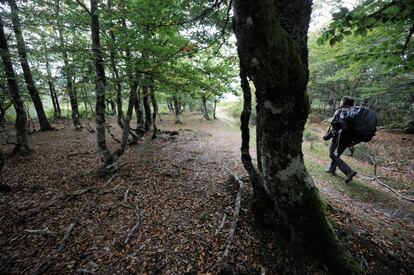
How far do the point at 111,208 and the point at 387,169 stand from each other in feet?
35.7

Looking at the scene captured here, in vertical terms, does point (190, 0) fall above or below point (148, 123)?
above

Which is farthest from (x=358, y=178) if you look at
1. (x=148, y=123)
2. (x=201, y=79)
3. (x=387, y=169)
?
(x=148, y=123)

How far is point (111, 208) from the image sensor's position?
14.5 ft

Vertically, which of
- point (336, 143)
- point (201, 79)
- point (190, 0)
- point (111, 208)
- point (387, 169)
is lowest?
point (387, 169)

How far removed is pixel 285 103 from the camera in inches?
89.3

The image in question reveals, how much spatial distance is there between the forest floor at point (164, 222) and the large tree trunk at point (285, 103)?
0.37 m

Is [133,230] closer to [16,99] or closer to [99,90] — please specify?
[99,90]

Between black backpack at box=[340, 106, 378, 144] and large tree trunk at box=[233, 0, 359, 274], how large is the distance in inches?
136

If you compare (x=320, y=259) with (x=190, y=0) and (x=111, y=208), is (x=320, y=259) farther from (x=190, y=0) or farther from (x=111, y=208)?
(x=190, y=0)

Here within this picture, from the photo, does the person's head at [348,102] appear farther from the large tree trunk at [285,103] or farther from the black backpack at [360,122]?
the large tree trunk at [285,103]

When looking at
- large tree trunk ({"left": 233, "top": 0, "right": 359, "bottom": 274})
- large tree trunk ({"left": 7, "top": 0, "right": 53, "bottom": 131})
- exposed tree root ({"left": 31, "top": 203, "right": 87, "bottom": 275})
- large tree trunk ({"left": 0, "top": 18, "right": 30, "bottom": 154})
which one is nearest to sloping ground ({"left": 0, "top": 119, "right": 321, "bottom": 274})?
exposed tree root ({"left": 31, "top": 203, "right": 87, "bottom": 275})

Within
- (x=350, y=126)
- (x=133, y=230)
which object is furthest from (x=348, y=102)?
(x=133, y=230)

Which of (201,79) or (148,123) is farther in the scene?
(148,123)

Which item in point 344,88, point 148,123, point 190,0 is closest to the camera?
point 190,0
